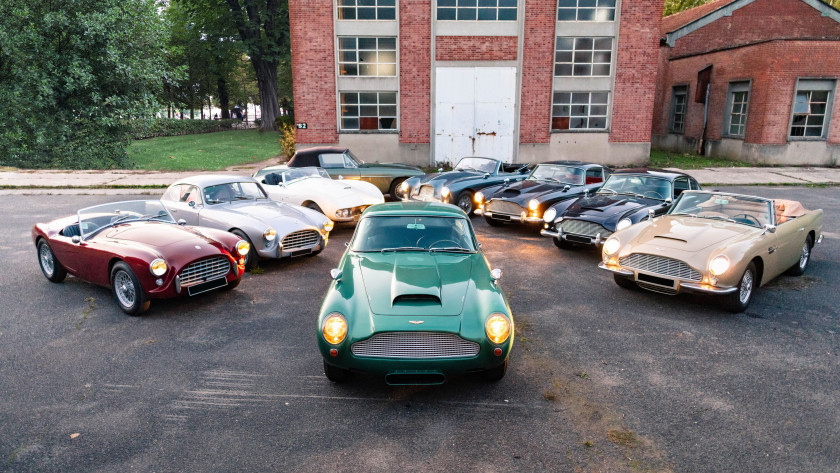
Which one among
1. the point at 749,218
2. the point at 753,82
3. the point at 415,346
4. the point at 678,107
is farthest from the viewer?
the point at 678,107

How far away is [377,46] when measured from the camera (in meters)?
23.3

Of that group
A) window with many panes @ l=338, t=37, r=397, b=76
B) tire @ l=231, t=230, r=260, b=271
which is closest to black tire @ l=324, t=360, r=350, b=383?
tire @ l=231, t=230, r=260, b=271

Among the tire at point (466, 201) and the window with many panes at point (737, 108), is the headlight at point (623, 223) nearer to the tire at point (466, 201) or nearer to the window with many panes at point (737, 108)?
the tire at point (466, 201)

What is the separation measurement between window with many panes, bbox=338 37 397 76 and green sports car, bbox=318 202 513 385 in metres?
18.9

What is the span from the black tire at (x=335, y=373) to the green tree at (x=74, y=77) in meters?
24.1

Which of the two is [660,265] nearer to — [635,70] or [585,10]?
[635,70]

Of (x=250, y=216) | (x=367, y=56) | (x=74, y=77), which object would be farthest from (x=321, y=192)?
(x=74, y=77)

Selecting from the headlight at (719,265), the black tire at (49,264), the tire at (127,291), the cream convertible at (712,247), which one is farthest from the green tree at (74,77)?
the headlight at (719,265)

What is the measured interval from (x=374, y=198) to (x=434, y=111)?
12.4 metres

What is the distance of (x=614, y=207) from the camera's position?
33.0 feet

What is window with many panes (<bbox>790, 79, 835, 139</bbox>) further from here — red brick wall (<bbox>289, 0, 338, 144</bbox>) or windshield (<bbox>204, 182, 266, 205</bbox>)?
windshield (<bbox>204, 182, 266, 205</bbox>)

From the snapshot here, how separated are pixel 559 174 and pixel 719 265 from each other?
6.32m

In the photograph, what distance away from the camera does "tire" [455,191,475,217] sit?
1343 cm

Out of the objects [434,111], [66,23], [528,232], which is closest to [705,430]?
[528,232]
